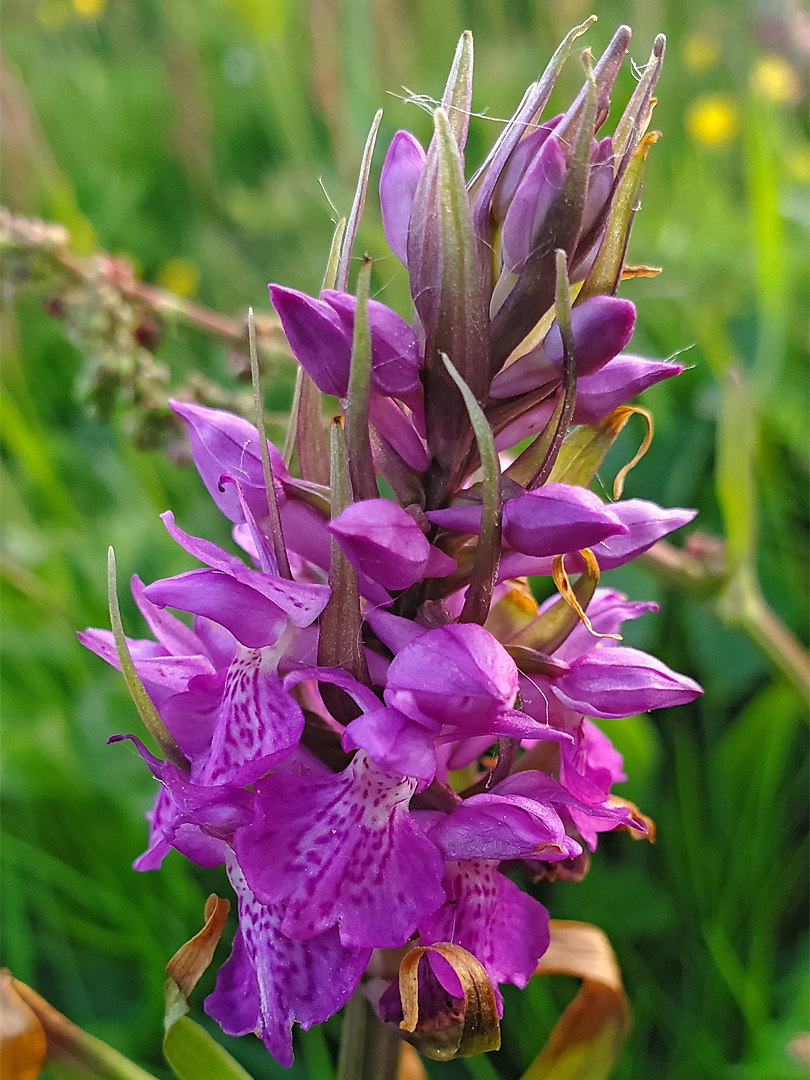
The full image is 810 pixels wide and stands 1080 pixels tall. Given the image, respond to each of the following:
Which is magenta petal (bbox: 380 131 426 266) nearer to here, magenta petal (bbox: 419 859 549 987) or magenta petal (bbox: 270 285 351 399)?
magenta petal (bbox: 270 285 351 399)

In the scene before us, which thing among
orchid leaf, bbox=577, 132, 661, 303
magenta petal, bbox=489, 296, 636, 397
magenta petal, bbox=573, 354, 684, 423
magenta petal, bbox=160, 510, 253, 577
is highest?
orchid leaf, bbox=577, 132, 661, 303

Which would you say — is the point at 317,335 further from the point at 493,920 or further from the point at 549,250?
the point at 493,920

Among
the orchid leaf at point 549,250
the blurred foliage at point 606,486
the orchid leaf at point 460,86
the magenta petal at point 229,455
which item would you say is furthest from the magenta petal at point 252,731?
the blurred foliage at point 606,486

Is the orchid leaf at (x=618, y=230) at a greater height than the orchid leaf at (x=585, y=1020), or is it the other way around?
the orchid leaf at (x=618, y=230)

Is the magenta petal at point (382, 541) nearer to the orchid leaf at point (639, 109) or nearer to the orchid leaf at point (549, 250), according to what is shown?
the orchid leaf at point (549, 250)

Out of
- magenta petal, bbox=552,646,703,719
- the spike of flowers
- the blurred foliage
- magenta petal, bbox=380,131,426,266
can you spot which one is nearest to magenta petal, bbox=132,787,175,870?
the spike of flowers

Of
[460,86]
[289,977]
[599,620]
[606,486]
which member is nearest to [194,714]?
[289,977]

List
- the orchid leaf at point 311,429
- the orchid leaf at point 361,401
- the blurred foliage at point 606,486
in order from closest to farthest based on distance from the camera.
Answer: the orchid leaf at point 361,401
the orchid leaf at point 311,429
the blurred foliage at point 606,486
